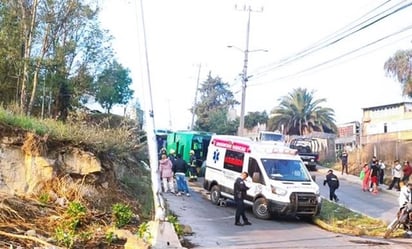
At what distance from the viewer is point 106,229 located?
42.7 ft

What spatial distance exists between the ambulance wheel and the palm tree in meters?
38.1

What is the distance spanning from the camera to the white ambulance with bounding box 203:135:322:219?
61.2ft

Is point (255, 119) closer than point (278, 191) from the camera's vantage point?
No

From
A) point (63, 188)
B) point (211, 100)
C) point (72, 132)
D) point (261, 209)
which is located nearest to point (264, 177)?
point (261, 209)

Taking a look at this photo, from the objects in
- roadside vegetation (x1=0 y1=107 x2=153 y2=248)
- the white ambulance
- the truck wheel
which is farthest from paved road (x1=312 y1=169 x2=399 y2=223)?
roadside vegetation (x1=0 y1=107 x2=153 y2=248)

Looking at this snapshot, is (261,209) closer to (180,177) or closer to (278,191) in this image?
(278,191)

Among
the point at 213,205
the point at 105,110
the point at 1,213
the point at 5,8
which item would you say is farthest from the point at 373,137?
the point at 1,213

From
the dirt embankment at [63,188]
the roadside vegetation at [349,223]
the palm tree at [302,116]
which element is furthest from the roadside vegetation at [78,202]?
the palm tree at [302,116]

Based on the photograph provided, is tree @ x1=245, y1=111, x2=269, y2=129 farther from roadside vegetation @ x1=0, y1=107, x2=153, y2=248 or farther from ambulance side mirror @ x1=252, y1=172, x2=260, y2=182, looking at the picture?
ambulance side mirror @ x1=252, y1=172, x2=260, y2=182

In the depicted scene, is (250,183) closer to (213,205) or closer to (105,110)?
(213,205)

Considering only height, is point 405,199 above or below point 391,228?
above

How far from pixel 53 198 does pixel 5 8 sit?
552 inches

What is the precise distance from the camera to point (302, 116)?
2319 inches

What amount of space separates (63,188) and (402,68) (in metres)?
30.1
